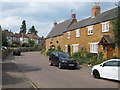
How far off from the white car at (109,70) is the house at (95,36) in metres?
9.30

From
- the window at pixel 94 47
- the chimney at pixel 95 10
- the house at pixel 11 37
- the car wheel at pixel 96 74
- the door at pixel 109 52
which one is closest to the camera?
the car wheel at pixel 96 74

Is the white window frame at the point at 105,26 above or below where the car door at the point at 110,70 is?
above

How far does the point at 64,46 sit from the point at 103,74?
87.2 feet

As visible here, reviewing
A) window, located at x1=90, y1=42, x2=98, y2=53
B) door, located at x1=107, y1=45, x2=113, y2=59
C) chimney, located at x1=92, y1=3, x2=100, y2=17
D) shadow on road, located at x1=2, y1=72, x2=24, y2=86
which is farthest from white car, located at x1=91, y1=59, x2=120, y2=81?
chimney, located at x1=92, y1=3, x2=100, y2=17

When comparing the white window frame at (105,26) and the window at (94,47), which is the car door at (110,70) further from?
the window at (94,47)

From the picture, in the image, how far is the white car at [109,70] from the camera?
10.5m

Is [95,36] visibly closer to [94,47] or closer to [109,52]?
[94,47]

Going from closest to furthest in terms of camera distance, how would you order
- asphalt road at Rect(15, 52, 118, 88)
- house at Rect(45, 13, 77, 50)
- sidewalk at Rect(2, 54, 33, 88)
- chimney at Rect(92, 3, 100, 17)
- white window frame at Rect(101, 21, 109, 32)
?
sidewalk at Rect(2, 54, 33, 88) < asphalt road at Rect(15, 52, 118, 88) < white window frame at Rect(101, 21, 109, 32) < chimney at Rect(92, 3, 100, 17) < house at Rect(45, 13, 77, 50)

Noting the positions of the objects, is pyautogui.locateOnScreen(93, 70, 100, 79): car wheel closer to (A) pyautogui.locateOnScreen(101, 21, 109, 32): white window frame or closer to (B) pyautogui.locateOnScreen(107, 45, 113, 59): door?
(B) pyautogui.locateOnScreen(107, 45, 113, 59): door

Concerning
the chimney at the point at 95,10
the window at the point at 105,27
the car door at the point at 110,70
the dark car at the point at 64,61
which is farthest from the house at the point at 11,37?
the car door at the point at 110,70

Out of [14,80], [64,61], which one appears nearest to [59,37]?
[64,61]

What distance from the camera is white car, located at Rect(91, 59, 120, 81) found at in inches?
413

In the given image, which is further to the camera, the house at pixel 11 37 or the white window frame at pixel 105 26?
the house at pixel 11 37

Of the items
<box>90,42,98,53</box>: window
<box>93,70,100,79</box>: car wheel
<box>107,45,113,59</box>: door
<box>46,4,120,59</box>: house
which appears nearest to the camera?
<box>93,70,100,79</box>: car wheel
